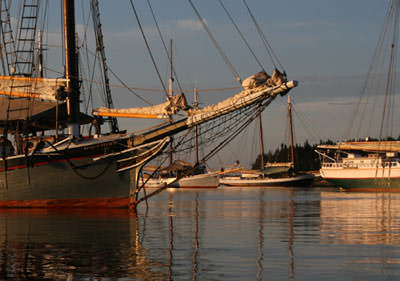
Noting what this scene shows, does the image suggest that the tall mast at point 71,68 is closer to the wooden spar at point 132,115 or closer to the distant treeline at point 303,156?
the wooden spar at point 132,115

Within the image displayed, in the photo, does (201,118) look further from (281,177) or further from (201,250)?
(281,177)

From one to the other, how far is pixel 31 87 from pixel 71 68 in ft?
11.1

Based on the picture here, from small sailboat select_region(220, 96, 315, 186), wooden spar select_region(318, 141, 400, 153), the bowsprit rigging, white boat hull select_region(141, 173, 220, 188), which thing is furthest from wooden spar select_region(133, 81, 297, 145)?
white boat hull select_region(141, 173, 220, 188)

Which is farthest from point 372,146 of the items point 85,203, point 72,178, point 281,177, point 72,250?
point 72,250

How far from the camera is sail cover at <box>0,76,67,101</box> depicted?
127 ft

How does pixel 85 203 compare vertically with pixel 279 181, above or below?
above

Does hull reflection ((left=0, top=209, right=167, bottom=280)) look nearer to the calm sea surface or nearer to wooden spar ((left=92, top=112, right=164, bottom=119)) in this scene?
the calm sea surface

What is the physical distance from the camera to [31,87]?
1571 inches

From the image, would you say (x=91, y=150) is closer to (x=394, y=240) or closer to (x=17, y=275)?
(x=394, y=240)

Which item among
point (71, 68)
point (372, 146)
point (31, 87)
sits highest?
point (71, 68)

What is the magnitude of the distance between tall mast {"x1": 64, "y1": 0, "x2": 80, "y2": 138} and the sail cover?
493mm

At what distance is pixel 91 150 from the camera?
1432 inches

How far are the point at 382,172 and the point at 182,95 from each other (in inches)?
2112

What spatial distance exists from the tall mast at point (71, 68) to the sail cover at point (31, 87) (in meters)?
0.49
